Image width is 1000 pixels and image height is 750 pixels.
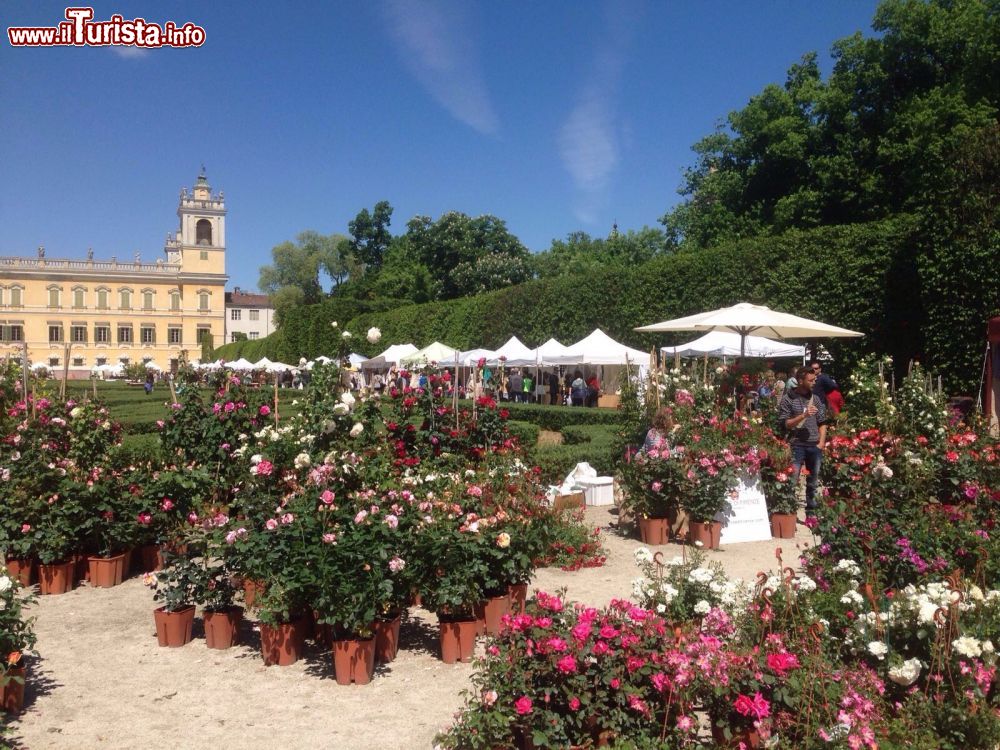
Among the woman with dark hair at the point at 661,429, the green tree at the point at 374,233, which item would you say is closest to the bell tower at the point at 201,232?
the green tree at the point at 374,233

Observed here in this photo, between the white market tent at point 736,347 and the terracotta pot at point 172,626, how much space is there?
479 inches

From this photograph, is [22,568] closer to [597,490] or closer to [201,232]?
[597,490]

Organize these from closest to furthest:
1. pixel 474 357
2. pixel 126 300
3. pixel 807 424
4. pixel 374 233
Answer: pixel 807 424, pixel 474 357, pixel 374 233, pixel 126 300

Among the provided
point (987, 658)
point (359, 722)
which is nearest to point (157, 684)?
point (359, 722)

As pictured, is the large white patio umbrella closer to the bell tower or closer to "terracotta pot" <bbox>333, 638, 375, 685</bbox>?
"terracotta pot" <bbox>333, 638, 375, 685</bbox>

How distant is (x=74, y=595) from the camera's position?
17.9ft

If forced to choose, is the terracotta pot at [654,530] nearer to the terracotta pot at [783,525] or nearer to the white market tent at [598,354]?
the terracotta pot at [783,525]

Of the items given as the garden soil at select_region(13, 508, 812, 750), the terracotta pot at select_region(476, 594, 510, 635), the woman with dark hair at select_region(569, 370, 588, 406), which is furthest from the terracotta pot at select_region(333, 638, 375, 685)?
the woman with dark hair at select_region(569, 370, 588, 406)

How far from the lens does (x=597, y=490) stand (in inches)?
345

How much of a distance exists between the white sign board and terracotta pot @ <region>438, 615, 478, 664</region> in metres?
3.28

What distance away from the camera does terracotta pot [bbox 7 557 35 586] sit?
5.55 metres

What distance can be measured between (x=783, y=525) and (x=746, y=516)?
1.52ft

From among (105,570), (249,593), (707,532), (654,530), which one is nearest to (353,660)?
(249,593)

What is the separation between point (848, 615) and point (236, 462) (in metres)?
5.03
